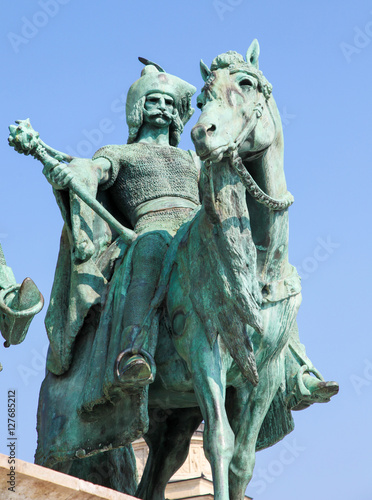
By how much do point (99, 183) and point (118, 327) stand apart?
145cm

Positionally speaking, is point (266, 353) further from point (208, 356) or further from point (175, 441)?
point (175, 441)

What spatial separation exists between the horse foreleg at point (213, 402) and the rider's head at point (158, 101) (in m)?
2.47

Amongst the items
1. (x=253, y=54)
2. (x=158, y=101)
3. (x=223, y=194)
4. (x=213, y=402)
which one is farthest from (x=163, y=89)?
(x=213, y=402)

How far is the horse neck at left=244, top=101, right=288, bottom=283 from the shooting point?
32.9 ft

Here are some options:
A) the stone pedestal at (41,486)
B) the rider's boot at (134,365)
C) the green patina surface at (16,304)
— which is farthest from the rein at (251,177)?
the stone pedestal at (41,486)

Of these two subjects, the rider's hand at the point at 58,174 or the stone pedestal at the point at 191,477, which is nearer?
the rider's hand at the point at 58,174

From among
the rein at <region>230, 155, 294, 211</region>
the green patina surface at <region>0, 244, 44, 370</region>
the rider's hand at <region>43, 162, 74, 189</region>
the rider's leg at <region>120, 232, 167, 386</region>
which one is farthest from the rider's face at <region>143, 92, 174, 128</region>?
the green patina surface at <region>0, 244, 44, 370</region>

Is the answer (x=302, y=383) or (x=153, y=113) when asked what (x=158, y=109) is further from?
(x=302, y=383)

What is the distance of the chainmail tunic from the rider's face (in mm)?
236

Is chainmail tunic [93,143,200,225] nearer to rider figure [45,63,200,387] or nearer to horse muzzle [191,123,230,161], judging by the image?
rider figure [45,63,200,387]

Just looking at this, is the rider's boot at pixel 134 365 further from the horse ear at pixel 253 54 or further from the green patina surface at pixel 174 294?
the horse ear at pixel 253 54

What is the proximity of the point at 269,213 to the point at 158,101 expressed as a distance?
216 cm

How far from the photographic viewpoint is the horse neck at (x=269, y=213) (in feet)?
32.9

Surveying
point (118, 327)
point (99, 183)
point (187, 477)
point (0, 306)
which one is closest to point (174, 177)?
point (99, 183)
